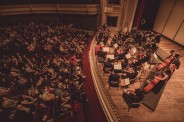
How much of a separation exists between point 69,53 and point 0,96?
5.99 meters

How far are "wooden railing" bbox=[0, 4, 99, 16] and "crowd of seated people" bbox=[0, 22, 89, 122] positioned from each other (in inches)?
207

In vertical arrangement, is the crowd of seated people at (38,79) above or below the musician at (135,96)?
below

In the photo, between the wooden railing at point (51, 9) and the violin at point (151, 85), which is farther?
the wooden railing at point (51, 9)

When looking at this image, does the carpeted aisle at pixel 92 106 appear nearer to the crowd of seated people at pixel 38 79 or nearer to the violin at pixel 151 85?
the crowd of seated people at pixel 38 79

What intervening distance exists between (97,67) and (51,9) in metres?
11.7

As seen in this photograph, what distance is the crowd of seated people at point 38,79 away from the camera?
6988 millimetres

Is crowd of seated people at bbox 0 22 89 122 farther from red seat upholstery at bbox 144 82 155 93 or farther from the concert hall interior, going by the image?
red seat upholstery at bbox 144 82 155 93

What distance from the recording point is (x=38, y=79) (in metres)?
8.13

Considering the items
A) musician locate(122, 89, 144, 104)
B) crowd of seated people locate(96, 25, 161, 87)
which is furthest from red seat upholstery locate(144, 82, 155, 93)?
musician locate(122, 89, 144, 104)

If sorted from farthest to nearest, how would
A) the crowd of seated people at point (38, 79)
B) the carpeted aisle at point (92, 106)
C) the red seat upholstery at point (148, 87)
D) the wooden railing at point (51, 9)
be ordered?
the wooden railing at point (51, 9) < the carpeted aisle at point (92, 106) < the crowd of seated people at point (38, 79) < the red seat upholstery at point (148, 87)

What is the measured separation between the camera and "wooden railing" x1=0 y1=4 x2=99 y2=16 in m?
15.6

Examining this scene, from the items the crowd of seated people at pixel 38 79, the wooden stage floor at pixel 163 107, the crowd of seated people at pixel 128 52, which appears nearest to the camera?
the wooden stage floor at pixel 163 107

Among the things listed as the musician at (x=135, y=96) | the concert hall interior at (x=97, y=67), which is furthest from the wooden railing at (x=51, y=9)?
the musician at (x=135, y=96)

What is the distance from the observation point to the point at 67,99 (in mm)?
7285
